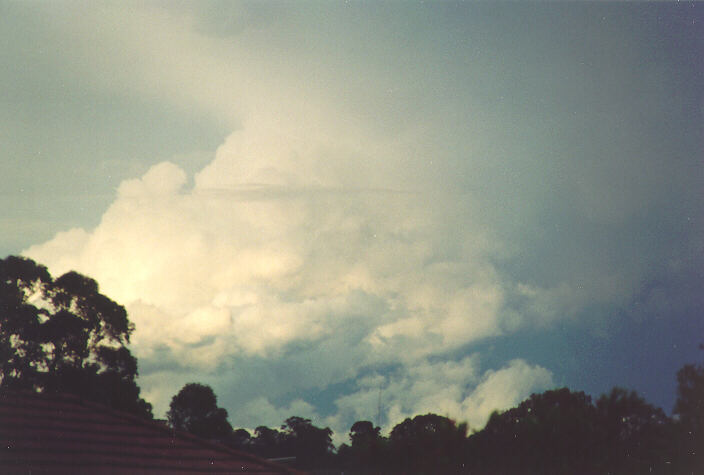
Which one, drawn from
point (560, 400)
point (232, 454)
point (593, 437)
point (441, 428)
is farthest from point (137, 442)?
point (560, 400)

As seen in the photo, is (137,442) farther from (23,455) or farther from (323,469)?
(323,469)

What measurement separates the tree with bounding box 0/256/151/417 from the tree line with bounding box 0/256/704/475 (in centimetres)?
6

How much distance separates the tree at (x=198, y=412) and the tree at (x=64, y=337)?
56.0ft

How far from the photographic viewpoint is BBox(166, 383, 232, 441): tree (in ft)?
180

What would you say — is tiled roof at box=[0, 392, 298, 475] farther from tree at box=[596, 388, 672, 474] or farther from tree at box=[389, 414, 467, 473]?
tree at box=[596, 388, 672, 474]

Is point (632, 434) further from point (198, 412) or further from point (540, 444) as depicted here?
point (198, 412)

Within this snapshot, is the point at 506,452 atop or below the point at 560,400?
below

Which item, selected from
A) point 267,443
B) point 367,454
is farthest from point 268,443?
point 367,454

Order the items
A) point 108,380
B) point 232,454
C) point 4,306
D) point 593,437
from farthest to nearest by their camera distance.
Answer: point 108,380
point 4,306
point 593,437
point 232,454

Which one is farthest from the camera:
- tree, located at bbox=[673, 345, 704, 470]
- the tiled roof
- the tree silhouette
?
the tree silhouette

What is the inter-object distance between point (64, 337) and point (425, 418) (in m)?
24.3

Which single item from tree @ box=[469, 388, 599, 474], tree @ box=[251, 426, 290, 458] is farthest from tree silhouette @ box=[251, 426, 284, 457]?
tree @ box=[469, 388, 599, 474]

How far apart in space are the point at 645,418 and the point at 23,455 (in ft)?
88.6

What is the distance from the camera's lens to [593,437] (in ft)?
87.7
